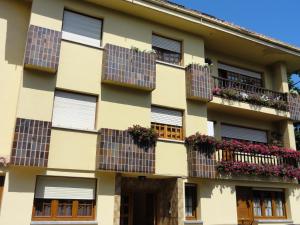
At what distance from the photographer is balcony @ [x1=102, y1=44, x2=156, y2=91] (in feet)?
43.9

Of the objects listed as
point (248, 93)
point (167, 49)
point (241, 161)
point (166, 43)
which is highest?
point (166, 43)

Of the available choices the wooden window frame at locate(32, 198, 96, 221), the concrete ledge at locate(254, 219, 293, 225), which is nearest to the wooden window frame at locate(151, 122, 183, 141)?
the wooden window frame at locate(32, 198, 96, 221)

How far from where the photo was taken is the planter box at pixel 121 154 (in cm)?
1226

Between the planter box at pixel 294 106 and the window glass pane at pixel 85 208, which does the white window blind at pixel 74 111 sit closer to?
the window glass pane at pixel 85 208

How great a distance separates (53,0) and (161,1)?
15.5ft

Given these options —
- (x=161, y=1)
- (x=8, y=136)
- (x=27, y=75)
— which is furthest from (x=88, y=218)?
(x=161, y=1)

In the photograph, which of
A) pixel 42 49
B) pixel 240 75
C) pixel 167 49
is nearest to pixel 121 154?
pixel 42 49

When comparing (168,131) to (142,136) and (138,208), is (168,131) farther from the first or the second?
(138,208)

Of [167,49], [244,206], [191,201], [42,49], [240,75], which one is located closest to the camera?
[42,49]

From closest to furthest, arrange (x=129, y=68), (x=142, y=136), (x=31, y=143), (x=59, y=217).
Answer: (x=31, y=143)
(x=59, y=217)
(x=142, y=136)
(x=129, y=68)

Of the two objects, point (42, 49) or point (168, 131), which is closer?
point (42, 49)

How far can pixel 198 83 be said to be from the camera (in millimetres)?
15211

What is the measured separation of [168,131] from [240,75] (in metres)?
6.80

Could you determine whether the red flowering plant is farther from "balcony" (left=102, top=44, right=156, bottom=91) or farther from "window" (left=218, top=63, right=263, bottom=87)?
"window" (left=218, top=63, right=263, bottom=87)
